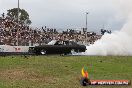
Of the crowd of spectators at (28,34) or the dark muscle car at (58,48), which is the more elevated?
the crowd of spectators at (28,34)

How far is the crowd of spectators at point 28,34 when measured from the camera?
4225cm

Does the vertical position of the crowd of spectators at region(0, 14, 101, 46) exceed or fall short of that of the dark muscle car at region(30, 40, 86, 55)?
it exceeds it

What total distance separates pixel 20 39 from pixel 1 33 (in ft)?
7.95

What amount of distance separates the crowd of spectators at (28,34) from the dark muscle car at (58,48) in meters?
2.64

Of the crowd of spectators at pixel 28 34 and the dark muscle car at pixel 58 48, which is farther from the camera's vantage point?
the crowd of spectators at pixel 28 34

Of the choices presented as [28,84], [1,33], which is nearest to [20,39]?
[1,33]

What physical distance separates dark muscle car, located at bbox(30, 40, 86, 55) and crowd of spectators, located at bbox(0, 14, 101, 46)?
8.66 ft

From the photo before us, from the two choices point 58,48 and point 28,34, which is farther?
point 28,34

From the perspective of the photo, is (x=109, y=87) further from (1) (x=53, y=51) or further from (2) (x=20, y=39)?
(2) (x=20, y=39)

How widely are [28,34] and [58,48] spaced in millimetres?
12128

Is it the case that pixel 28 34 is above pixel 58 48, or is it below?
above

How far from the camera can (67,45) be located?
3634cm

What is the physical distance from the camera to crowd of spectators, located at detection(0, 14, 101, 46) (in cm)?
4225

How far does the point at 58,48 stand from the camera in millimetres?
36188
